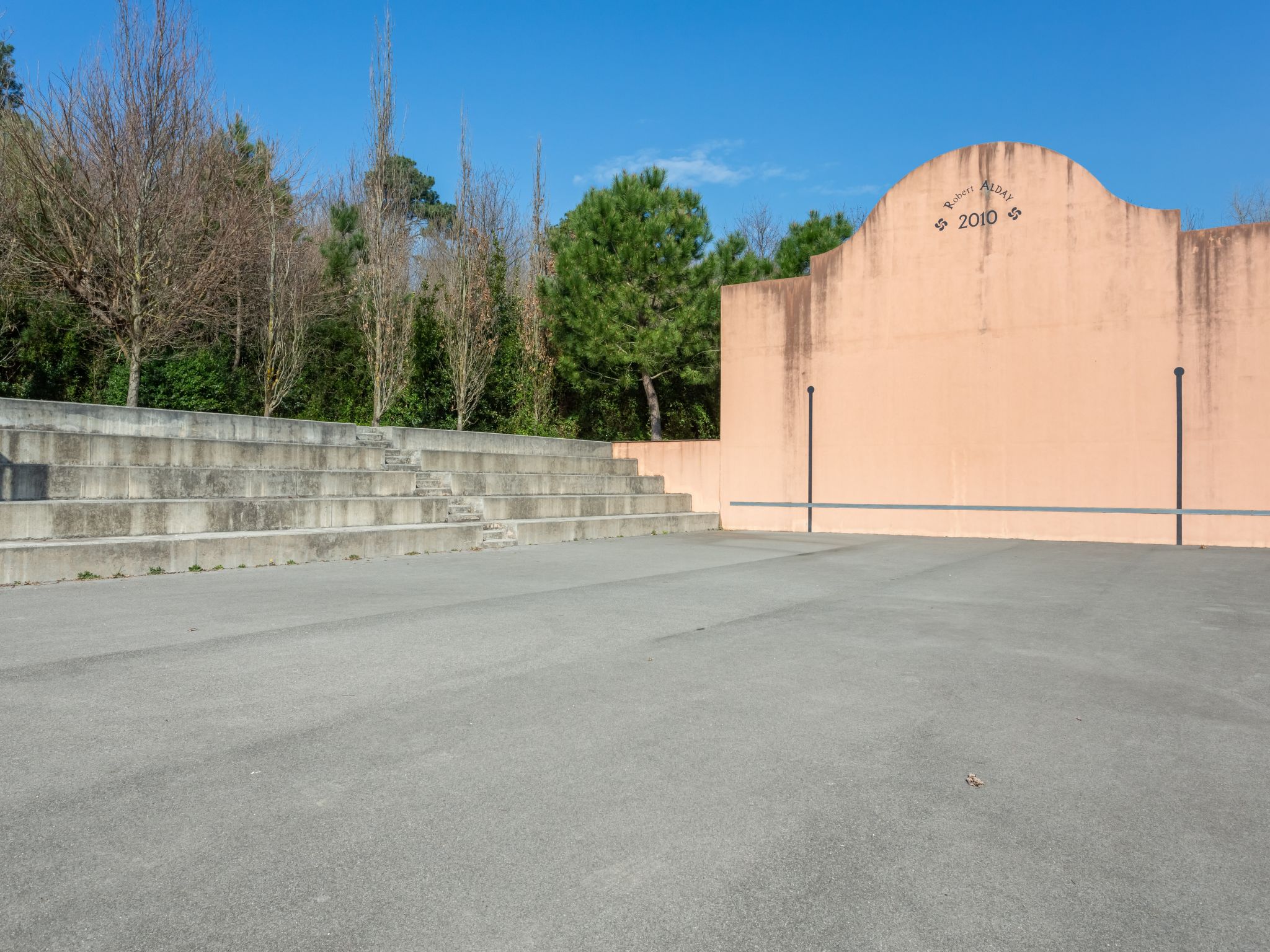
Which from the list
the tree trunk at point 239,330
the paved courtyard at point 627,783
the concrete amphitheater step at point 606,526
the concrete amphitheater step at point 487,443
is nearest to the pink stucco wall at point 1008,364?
the concrete amphitheater step at point 606,526

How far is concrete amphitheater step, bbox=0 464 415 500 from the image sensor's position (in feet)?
30.2

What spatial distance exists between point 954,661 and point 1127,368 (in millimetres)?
11570

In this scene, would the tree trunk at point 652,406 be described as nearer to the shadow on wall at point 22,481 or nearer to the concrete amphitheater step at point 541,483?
the concrete amphitheater step at point 541,483

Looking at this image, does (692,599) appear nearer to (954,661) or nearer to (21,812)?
(954,661)

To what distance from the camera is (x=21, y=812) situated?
2582 millimetres

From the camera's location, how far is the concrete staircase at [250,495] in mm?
8586

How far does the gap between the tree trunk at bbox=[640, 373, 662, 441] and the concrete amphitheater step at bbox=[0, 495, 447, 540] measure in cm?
820

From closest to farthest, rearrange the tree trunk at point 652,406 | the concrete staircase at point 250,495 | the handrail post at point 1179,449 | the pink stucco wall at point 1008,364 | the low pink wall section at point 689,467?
1. the concrete staircase at point 250,495
2. the pink stucco wall at point 1008,364
3. the handrail post at point 1179,449
4. the low pink wall section at point 689,467
5. the tree trunk at point 652,406

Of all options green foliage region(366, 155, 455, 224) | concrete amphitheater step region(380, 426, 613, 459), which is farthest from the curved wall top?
green foliage region(366, 155, 455, 224)

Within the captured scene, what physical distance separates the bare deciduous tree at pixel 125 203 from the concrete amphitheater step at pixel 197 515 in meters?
4.69

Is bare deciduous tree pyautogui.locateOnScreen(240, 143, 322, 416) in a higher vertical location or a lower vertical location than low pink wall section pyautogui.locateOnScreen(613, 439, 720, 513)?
higher

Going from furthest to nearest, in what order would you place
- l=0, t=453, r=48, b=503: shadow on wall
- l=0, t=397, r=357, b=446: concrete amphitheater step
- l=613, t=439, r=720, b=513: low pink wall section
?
l=613, t=439, r=720, b=513: low pink wall section, l=0, t=397, r=357, b=446: concrete amphitheater step, l=0, t=453, r=48, b=503: shadow on wall

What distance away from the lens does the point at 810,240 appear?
75.9 feet

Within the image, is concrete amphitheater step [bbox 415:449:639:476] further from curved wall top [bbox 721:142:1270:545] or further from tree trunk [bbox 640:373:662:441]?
curved wall top [bbox 721:142:1270:545]
